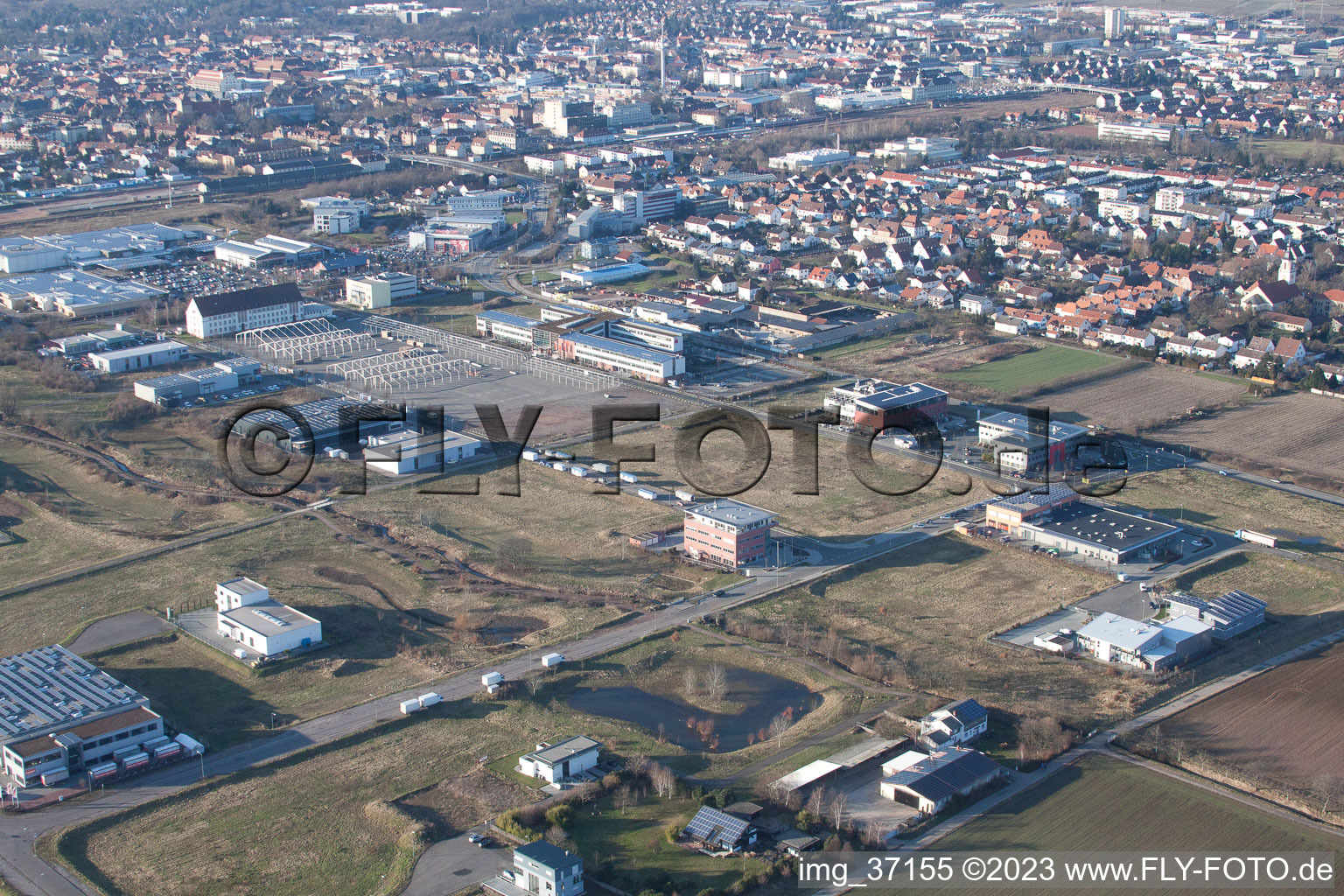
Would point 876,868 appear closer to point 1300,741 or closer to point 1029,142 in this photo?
point 1300,741

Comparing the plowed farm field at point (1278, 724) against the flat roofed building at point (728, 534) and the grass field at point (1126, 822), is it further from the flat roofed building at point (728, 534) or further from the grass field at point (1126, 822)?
the flat roofed building at point (728, 534)

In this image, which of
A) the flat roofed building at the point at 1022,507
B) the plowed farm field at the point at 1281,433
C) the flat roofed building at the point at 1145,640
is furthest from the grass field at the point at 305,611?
the plowed farm field at the point at 1281,433

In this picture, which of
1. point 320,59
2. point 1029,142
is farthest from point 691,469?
point 320,59

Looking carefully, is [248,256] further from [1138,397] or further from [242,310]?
[1138,397]

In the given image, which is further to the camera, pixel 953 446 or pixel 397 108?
pixel 397 108

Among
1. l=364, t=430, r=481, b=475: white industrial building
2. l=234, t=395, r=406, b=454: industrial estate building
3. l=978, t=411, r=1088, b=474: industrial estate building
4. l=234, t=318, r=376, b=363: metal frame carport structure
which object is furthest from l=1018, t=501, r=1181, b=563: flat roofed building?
l=234, t=318, r=376, b=363: metal frame carport structure

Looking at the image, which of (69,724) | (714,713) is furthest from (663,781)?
(69,724)
